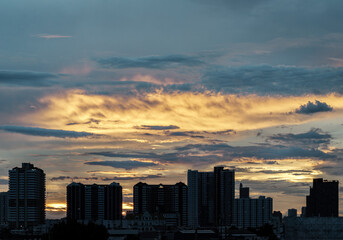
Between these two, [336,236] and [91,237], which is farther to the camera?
[91,237]

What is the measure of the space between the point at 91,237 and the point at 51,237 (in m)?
12.5

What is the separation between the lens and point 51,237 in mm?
169250

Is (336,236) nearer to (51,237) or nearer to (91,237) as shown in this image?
(91,237)

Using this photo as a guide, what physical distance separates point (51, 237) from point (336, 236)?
226 feet

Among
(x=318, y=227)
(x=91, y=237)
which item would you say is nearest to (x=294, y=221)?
(x=318, y=227)

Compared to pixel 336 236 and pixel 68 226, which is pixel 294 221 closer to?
pixel 336 236

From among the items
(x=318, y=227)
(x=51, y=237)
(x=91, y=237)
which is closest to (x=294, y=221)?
(x=318, y=227)

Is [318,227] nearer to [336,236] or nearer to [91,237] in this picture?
[336,236]

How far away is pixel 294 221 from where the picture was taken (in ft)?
506

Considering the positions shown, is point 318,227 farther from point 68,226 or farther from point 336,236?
point 68,226

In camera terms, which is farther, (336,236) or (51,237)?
(51,237)

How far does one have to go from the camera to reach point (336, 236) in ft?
493

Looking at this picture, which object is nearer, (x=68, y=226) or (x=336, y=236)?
(x=336, y=236)

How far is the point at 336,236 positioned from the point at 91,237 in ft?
187
